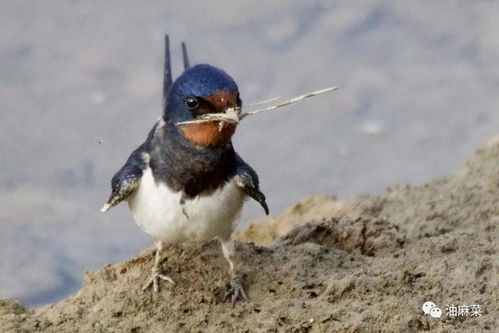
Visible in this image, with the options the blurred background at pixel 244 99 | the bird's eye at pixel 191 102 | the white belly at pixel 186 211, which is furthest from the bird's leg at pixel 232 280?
the blurred background at pixel 244 99

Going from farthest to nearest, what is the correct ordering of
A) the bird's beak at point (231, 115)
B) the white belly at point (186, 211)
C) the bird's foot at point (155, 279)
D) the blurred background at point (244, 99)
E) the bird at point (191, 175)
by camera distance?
the blurred background at point (244, 99)
the bird's foot at point (155, 279)
the white belly at point (186, 211)
the bird at point (191, 175)
the bird's beak at point (231, 115)

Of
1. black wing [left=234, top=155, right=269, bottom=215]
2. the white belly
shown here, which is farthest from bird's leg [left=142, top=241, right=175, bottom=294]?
black wing [left=234, top=155, right=269, bottom=215]

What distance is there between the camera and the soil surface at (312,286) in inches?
126

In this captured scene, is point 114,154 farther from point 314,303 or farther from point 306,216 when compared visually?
point 314,303

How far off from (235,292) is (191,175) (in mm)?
404

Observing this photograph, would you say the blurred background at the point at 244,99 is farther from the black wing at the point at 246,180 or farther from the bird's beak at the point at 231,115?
the bird's beak at the point at 231,115

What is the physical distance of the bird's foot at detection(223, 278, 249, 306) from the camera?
335 cm

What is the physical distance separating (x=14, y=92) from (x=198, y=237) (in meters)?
2.65

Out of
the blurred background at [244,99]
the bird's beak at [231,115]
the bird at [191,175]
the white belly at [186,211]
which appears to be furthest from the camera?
the blurred background at [244,99]

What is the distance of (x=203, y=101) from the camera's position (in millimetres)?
3082

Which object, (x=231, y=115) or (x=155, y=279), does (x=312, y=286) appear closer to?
(x=155, y=279)

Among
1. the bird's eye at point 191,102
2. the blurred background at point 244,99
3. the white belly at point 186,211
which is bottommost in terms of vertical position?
the white belly at point 186,211

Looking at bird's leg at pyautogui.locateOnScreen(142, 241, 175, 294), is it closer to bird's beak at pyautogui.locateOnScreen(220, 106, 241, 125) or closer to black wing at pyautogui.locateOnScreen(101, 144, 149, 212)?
black wing at pyautogui.locateOnScreen(101, 144, 149, 212)

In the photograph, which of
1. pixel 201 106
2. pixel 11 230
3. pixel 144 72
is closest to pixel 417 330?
pixel 201 106
